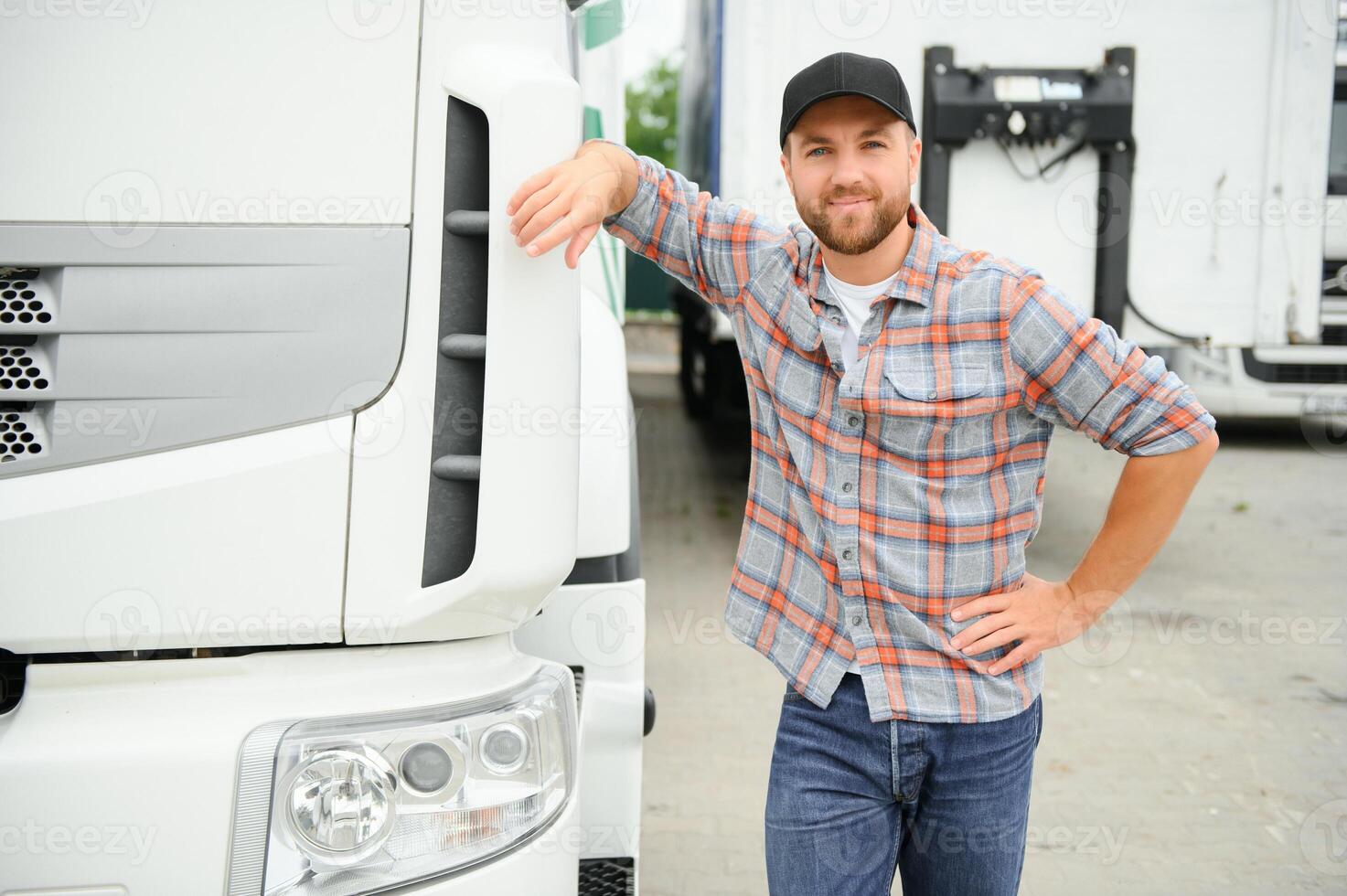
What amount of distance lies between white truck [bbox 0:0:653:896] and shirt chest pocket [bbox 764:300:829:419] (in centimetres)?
39

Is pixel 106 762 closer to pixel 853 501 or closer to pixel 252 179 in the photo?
pixel 252 179

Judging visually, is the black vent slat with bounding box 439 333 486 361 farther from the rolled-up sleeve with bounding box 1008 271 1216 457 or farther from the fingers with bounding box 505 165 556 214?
the rolled-up sleeve with bounding box 1008 271 1216 457

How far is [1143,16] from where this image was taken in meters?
5.46

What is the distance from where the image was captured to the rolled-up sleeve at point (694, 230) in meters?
2.06

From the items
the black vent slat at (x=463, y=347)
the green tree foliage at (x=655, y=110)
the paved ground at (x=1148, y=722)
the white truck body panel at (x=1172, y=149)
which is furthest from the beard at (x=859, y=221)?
the green tree foliage at (x=655, y=110)

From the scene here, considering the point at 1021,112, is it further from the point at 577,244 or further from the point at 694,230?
the point at 577,244

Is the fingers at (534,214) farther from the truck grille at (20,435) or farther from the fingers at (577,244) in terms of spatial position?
the truck grille at (20,435)

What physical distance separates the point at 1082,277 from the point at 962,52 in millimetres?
1212

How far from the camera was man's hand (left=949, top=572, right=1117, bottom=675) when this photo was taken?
186 centimetres

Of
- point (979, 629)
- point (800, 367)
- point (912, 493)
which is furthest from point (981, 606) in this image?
point (800, 367)

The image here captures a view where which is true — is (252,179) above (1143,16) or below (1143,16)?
below

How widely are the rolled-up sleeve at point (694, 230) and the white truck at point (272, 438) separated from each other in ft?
1.24

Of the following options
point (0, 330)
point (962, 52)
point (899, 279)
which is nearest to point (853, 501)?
point (899, 279)

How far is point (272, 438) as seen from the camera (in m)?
1.62
